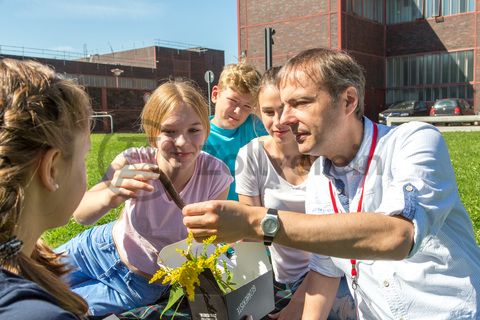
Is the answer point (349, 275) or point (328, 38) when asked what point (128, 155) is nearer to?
point (349, 275)

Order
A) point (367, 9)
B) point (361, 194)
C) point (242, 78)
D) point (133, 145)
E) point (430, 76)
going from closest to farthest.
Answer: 1. point (361, 194)
2. point (133, 145)
3. point (242, 78)
4. point (367, 9)
5. point (430, 76)

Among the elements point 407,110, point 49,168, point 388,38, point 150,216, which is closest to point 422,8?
point 388,38

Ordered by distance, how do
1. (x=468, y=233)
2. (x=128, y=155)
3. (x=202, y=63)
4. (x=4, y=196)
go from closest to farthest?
(x=4, y=196), (x=468, y=233), (x=128, y=155), (x=202, y=63)

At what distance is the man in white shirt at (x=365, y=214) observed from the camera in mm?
1828

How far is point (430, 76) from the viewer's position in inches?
1459

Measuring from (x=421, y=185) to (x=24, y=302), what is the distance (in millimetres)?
1389

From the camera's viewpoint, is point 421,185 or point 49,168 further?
point 421,185

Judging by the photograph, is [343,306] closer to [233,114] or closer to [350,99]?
[350,99]

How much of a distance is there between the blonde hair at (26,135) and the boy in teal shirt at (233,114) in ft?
7.87

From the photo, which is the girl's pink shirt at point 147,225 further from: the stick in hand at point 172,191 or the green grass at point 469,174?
the green grass at point 469,174

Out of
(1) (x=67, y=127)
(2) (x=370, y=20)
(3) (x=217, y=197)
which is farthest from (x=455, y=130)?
(1) (x=67, y=127)

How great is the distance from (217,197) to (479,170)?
7175 mm

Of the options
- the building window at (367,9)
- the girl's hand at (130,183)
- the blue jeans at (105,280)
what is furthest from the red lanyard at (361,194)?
the building window at (367,9)

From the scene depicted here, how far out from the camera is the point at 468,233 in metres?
2.11
